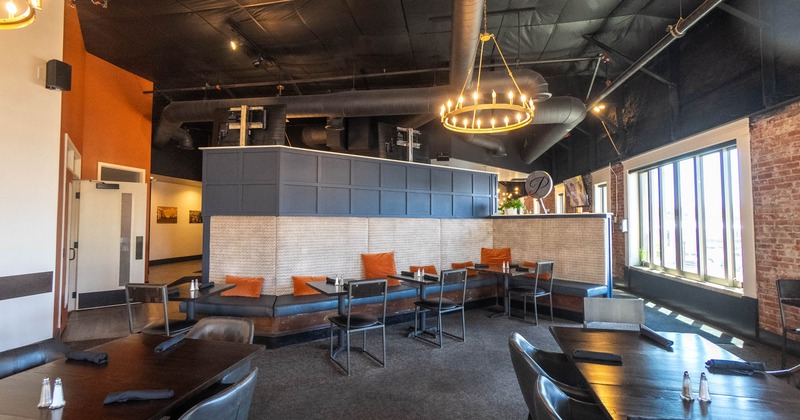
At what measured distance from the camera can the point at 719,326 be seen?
5.48 meters

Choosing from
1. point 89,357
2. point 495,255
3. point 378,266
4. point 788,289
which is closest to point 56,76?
point 89,357

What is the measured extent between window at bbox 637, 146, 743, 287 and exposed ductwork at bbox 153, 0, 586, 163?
2.18m

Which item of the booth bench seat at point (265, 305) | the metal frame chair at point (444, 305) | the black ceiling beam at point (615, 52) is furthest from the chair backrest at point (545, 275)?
the black ceiling beam at point (615, 52)

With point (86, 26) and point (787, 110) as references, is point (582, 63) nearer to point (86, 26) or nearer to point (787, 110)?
point (787, 110)

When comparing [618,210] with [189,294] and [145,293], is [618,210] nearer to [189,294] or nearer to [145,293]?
[189,294]

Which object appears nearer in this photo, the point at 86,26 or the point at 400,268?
the point at 86,26

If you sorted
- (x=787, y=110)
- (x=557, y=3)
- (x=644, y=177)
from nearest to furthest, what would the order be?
(x=787, y=110) < (x=557, y=3) < (x=644, y=177)

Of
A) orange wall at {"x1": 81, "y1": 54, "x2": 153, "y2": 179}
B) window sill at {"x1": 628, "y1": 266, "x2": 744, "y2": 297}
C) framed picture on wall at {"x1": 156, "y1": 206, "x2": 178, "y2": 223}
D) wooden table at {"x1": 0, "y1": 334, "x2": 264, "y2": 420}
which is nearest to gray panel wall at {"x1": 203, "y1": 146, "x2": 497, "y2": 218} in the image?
orange wall at {"x1": 81, "y1": 54, "x2": 153, "y2": 179}

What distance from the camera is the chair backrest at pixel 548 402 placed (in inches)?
56.4

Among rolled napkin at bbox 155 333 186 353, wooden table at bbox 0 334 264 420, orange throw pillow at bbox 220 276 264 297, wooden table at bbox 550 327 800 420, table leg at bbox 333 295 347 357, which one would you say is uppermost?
rolled napkin at bbox 155 333 186 353

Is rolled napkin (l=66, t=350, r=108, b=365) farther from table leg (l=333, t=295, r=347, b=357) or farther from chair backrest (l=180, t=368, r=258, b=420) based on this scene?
table leg (l=333, t=295, r=347, b=357)

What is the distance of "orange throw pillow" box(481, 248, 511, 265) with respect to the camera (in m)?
7.13

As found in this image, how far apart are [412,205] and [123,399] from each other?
5.47 meters

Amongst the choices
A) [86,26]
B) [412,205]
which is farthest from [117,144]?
[412,205]
